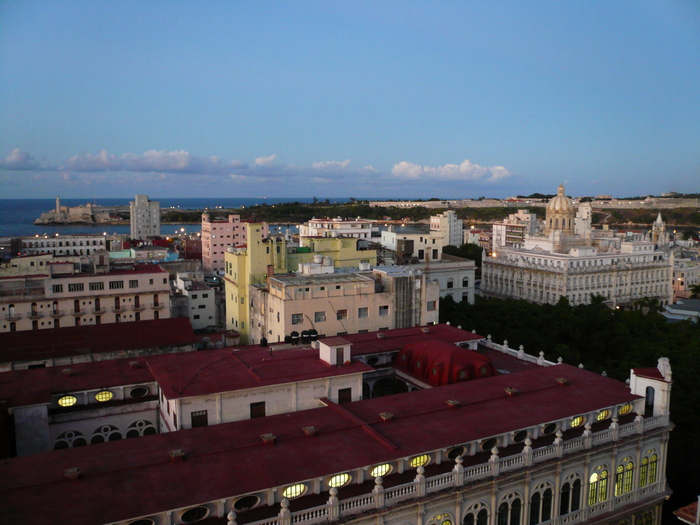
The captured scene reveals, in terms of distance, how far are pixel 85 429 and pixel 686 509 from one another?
30.5 meters

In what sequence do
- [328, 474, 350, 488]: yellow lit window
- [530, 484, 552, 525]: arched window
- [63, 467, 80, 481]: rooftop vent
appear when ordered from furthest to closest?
[530, 484, 552, 525]: arched window
[328, 474, 350, 488]: yellow lit window
[63, 467, 80, 481]: rooftop vent

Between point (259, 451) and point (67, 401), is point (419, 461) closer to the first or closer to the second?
point (259, 451)

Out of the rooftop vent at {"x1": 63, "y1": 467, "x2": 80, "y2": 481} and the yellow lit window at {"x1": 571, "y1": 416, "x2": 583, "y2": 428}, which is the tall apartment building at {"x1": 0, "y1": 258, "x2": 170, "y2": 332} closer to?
the rooftop vent at {"x1": 63, "y1": 467, "x2": 80, "y2": 481}

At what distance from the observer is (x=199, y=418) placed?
1136 inches

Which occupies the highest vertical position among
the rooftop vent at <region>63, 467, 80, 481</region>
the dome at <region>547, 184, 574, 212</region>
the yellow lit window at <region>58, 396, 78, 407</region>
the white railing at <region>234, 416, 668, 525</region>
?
the dome at <region>547, 184, 574, 212</region>

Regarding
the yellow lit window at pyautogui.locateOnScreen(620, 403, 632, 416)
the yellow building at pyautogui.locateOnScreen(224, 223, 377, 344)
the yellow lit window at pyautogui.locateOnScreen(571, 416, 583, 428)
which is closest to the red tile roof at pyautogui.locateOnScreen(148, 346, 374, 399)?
the yellow lit window at pyautogui.locateOnScreen(571, 416, 583, 428)

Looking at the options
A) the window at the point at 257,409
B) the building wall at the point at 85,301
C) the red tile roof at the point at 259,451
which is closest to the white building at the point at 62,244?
the building wall at the point at 85,301

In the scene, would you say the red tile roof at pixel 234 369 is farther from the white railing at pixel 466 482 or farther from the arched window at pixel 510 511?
the arched window at pixel 510 511

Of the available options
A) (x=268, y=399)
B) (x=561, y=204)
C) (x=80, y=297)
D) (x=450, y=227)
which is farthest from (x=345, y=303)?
(x=450, y=227)

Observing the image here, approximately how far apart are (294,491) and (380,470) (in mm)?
3794

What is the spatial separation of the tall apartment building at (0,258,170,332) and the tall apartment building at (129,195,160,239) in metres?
125

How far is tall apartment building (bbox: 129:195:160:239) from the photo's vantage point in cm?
18225

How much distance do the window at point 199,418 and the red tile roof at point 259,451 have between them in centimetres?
229

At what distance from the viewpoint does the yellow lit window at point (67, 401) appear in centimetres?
3123
